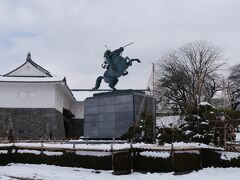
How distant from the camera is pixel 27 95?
34906 mm

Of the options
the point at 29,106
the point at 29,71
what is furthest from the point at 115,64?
the point at 29,71

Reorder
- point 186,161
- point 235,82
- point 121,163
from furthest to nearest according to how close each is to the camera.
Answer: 1. point 235,82
2. point 121,163
3. point 186,161

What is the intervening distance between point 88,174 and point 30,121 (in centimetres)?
2242

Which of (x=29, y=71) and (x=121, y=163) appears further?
(x=29, y=71)

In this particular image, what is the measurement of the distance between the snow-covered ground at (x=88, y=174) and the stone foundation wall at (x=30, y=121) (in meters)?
19.5

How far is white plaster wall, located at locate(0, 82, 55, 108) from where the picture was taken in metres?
34.8

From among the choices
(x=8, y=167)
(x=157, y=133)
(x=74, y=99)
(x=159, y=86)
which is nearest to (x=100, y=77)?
(x=157, y=133)

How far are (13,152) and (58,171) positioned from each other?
3317 mm

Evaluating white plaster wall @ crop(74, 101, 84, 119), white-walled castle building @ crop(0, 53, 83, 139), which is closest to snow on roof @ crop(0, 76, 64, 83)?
white-walled castle building @ crop(0, 53, 83, 139)

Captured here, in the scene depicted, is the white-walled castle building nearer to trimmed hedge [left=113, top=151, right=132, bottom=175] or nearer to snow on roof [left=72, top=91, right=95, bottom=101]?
snow on roof [left=72, top=91, right=95, bottom=101]

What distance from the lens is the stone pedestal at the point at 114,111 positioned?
56.1 ft

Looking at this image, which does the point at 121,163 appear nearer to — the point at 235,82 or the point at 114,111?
the point at 114,111

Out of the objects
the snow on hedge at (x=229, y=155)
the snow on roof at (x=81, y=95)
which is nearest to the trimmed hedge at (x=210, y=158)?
the snow on hedge at (x=229, y=155)

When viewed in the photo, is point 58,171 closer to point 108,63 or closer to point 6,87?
point 108,63
